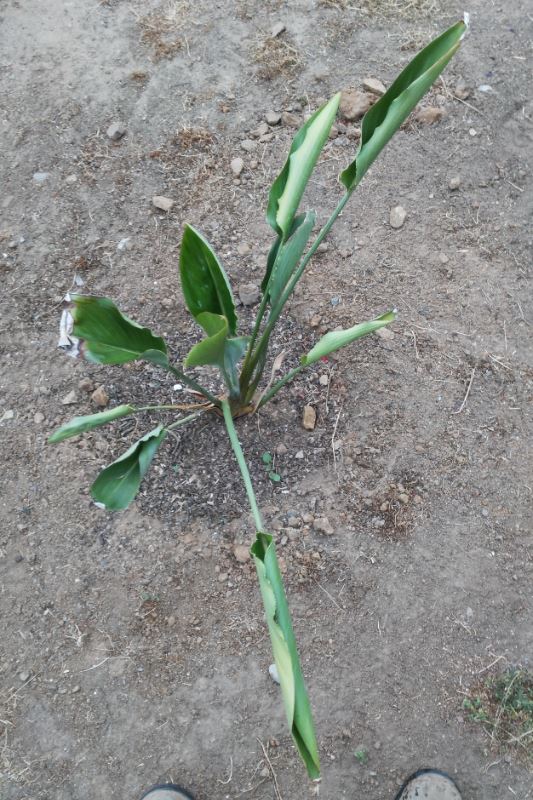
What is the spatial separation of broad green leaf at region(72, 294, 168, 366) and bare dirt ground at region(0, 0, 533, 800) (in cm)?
54

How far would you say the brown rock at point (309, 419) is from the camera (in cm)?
184

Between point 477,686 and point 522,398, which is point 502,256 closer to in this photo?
point 522,398

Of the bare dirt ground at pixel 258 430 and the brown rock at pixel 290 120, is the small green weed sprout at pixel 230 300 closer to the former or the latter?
the bare dirt ground at pixel 258 430

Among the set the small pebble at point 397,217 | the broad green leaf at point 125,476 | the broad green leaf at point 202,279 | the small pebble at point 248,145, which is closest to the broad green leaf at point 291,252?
the broad green leaf at point 202,279

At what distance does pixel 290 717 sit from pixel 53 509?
3.50 ft

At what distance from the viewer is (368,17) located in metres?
Result: 2.63

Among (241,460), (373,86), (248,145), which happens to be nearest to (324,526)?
(241,460)

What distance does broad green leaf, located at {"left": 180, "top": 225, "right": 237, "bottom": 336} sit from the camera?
1299mm

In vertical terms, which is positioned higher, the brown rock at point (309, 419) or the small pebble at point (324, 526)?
the brown rock at point (309, 419)

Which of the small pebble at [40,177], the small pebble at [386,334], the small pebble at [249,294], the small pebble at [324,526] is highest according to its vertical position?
the small pebble at [40,177]

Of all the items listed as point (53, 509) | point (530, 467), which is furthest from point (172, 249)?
point (530, 467)

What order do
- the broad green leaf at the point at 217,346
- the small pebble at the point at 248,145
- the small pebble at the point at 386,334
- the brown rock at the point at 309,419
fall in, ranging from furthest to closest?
the small pebble at the point at 248,145 → the small pebble at the point at 386,334 → the brown rock at the point at 309,419 → the broad green leaf at the point at 217,346

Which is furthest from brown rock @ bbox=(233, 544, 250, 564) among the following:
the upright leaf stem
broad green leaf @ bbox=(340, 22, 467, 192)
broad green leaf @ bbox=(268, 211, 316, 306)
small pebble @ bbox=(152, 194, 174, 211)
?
small pebble @ bbox=(152, 194, 174, 211)

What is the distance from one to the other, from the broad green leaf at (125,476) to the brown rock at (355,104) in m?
1.62
